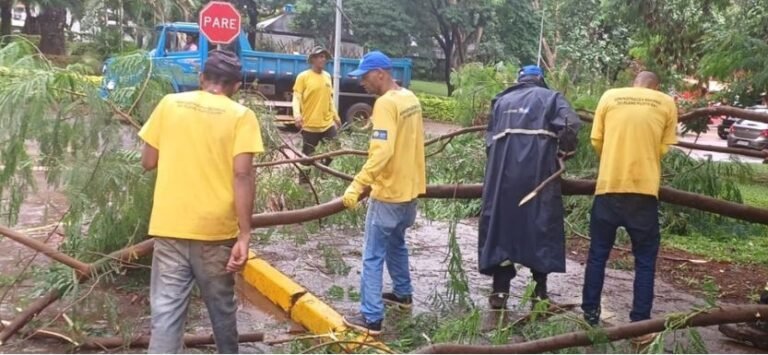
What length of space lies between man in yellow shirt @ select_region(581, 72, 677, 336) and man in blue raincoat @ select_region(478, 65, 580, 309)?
0.76 ft

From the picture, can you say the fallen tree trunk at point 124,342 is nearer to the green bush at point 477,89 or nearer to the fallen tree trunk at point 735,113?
the green bush at point 477,89

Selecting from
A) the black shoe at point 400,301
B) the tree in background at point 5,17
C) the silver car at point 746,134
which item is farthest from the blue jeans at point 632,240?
the tree in background at point 5,17

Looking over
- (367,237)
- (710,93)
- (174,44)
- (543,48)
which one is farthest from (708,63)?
(543,48)

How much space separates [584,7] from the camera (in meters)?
29.9

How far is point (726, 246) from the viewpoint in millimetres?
8852

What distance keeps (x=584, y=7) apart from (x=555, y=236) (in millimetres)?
25961

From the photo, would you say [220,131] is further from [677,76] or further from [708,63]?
[677,76]

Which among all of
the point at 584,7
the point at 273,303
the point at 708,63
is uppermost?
the point at 584,7

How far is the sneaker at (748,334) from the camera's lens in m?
5.02

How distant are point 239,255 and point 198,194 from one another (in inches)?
13.4

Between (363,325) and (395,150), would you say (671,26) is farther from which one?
(363,325)

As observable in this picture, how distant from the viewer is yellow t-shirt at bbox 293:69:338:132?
31.4 feet

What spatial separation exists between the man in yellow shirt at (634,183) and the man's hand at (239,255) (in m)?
2.36

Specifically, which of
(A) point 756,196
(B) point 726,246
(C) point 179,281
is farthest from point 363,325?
(A) point 756,196
